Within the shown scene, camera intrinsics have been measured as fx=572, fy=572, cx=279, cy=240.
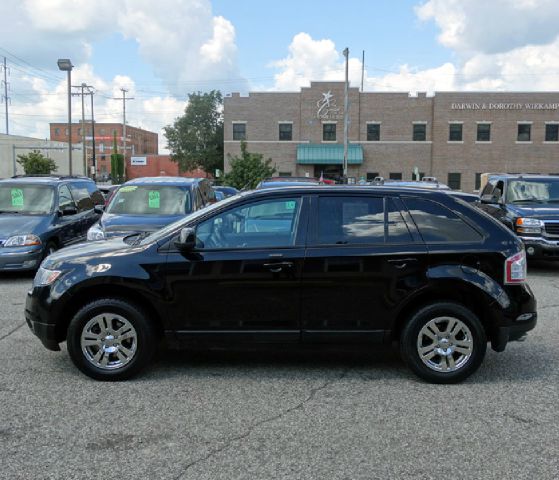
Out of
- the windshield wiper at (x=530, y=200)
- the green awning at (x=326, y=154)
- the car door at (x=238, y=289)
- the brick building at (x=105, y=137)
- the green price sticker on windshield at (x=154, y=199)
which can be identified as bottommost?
the car door at (x=238, y=289)

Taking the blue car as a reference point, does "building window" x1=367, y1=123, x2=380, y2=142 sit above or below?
above

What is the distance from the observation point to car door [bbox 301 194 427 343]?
15.7 feet

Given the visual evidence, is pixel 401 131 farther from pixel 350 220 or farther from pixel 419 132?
pixel 350 220

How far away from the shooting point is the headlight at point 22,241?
9344 mm

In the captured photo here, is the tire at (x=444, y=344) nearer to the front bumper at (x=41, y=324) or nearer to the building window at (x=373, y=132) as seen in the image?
the front bumper at (x=41, y=324)

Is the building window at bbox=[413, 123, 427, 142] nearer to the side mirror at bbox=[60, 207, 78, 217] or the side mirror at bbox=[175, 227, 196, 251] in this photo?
the side mirror at bbox=[60, 207, 78, 217]

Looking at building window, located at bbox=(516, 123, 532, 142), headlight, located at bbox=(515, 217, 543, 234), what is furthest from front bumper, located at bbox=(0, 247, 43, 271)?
building window, located at bbox=(516, 123, 532, 142)

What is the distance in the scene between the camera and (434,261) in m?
4.80

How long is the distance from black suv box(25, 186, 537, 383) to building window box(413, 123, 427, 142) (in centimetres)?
4853

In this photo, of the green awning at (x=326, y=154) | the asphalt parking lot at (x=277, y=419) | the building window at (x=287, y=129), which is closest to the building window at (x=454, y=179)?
the green awning at (x=326, y=154)


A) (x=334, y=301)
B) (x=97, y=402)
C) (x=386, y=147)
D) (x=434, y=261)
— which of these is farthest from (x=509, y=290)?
(x=386, y=147)

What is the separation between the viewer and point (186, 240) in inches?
185

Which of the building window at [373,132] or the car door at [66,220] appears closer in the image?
the car door at [66,220]

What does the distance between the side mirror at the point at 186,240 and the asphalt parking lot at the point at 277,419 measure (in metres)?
1.15
